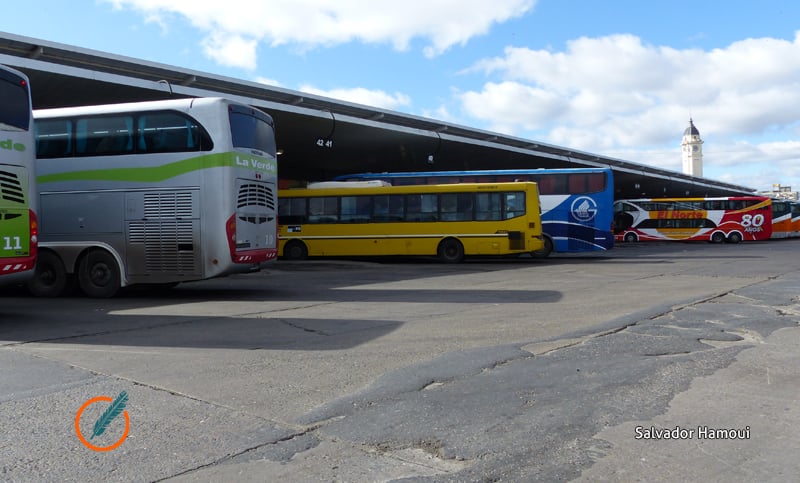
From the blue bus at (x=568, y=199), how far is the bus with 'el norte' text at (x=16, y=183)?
16.5m

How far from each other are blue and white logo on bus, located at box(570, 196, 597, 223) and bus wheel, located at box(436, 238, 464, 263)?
5610 millimetres

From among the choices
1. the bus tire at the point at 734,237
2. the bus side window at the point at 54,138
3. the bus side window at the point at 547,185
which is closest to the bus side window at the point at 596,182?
the bus side window at the point at 547,185

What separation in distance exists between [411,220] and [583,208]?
7244mm

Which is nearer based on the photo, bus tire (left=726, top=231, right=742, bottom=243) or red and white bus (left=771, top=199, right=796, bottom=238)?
bus tire (left=726, top=231, right=742, bottom=243)

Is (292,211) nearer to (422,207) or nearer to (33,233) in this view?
(422,207)

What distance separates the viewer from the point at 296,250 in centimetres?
2384

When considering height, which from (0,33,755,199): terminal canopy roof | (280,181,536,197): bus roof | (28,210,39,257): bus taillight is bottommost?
(28,210,39,257): bus taillight

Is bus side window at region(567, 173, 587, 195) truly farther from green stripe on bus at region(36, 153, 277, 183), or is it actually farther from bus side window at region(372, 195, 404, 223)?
green stripe on bus at region(36, 153, 277, 183)

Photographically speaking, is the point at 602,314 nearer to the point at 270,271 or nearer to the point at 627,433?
the point at 627,433

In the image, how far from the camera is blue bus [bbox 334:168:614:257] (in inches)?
981

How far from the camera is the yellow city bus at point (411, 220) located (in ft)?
72.2

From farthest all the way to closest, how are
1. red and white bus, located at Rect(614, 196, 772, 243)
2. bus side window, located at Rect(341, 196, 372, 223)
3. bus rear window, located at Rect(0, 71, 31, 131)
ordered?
red and white bus, located at Rect(614, 196, 772, 243), bus side window, located at Rect(341, 196, 372, 223), bus rear window, located at Rect(0, 71, 31, 131)

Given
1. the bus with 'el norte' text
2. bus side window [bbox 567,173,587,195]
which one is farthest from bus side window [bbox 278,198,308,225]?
the bus with 'el norte' text

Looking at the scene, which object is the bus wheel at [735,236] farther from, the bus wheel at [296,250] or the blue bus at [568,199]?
the bus wheel at [296,250]
